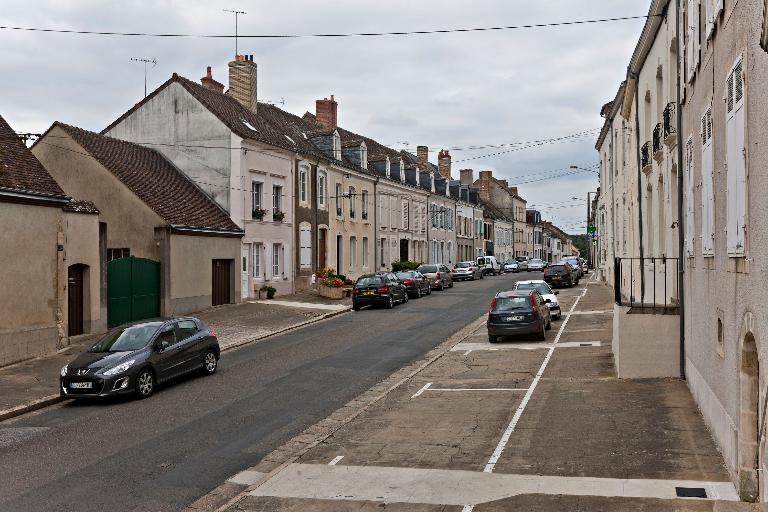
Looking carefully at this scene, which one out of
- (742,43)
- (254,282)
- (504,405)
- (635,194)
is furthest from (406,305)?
(742,43)

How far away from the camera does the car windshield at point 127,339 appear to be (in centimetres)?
1596

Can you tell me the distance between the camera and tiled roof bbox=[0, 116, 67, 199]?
19.7 metres

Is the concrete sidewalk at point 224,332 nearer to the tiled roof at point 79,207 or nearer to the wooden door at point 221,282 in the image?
the wooden door at point 221,282

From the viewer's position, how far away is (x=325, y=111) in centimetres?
4972

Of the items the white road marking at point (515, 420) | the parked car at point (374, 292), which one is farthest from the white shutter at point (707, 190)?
the parked car at point (374, 292)

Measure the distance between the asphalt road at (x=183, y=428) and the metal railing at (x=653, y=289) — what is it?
577cm

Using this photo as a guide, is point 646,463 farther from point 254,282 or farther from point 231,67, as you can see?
point 231,67

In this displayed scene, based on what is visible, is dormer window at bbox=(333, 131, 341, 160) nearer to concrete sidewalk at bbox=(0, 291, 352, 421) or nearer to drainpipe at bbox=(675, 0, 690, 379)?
concrete sidewalk at bbox=(0, 291, 352, 421)

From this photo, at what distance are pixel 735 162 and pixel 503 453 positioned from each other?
4938 mm

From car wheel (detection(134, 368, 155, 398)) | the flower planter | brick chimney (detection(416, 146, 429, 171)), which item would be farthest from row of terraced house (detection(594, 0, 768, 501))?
brick chimney (detection(416, 146, 429, 171))

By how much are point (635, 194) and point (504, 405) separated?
Answer: 10.9 m

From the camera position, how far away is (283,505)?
8648mm

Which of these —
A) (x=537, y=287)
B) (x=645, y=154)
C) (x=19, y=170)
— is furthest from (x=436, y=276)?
(x=19, y=170)

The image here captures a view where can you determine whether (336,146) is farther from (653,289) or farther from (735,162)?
(735,162)
